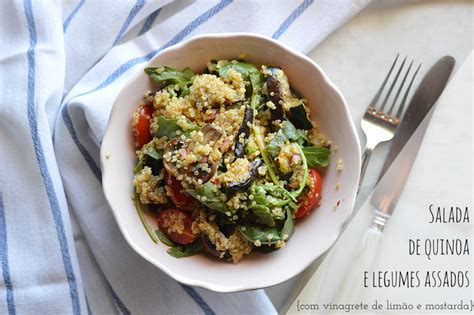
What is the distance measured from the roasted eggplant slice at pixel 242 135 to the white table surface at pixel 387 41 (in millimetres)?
430

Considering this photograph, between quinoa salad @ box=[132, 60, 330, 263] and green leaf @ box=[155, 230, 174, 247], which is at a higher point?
quinoa salad @ box=[132, 60, 330, 263]

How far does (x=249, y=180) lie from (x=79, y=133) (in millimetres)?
549

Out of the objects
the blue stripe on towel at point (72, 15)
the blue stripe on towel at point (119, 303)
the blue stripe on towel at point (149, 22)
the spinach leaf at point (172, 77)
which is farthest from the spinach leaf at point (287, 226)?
the blue stripe on towel at point (72, 15)

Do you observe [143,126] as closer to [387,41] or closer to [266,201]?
[266,201]

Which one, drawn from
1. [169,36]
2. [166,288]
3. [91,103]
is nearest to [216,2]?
[169,36]

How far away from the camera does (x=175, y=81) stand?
4.53 ft

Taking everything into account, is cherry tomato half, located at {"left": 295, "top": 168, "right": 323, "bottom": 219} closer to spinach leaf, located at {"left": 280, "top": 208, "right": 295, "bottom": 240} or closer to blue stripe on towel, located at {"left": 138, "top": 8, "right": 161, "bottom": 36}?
spinach leaf, located at {"left": 280, "top": 208, "right": 295, "bottom": 240}

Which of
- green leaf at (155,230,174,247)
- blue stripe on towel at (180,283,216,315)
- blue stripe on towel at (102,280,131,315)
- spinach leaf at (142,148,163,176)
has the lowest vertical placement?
blue stripe on towel at (180,283,216,315)

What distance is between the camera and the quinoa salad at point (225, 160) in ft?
4.17

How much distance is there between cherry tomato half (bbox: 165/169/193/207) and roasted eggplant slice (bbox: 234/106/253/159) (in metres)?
0.14

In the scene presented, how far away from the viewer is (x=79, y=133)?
156cm

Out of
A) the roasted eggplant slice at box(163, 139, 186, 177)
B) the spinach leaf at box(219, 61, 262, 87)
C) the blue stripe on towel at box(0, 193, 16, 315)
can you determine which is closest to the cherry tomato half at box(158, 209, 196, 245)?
the roasted eggplant slice at box(163, 139, 186, 177)

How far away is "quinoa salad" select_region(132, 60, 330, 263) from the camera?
50.0 inches

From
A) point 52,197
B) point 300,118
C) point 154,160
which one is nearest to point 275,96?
point 300,118
